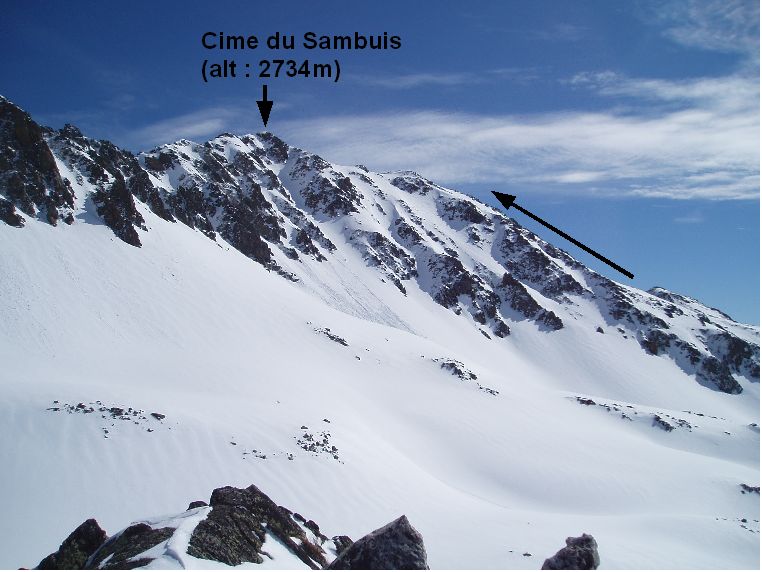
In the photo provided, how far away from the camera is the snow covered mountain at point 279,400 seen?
2272cm

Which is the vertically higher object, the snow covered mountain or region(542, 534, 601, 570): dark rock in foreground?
the snow covered mountain

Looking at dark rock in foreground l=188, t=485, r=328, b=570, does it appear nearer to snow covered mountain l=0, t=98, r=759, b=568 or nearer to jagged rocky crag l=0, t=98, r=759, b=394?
snow covered mountain l=0, t=98, r=759, b=568

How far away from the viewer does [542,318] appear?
118 m

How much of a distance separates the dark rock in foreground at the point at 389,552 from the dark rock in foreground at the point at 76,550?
645 cm

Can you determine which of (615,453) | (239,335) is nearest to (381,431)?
(239,335)

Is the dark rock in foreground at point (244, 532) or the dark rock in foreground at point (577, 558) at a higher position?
the dark rock in foreground at point (244, 532)

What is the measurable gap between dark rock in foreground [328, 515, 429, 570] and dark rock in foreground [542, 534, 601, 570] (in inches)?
→ 124

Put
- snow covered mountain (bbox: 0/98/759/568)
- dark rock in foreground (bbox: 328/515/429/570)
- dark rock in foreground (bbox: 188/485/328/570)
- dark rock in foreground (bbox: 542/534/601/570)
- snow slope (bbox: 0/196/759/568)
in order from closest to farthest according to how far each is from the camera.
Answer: dark rock in foreground (bbox: 328/515/429/570)
dark rock in foreground (bbox: 188/485/328/570)
dark rock in foreground (bbox: 542/534/601/570)
snow slope (bbox: 0/196/759/568)
snow covered mountain (bbox: 0/98/759/568)

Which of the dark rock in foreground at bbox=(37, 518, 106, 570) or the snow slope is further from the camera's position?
the snow slope

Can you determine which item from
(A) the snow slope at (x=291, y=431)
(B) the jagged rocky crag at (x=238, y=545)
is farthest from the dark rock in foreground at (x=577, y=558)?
(A) the snow slope at (x=291, y=431)

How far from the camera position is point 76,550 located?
1284cm

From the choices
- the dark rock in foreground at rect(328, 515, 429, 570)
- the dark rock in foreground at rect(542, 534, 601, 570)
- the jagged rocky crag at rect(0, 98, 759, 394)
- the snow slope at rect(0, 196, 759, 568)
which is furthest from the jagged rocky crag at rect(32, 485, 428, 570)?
the jagged rocky crag at rect(0, 98, 759, 394)

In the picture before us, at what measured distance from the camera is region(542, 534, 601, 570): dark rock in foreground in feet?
38.9

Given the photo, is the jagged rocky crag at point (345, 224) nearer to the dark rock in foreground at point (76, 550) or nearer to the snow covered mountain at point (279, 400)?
the snow covered mountain at point (279, 400)
